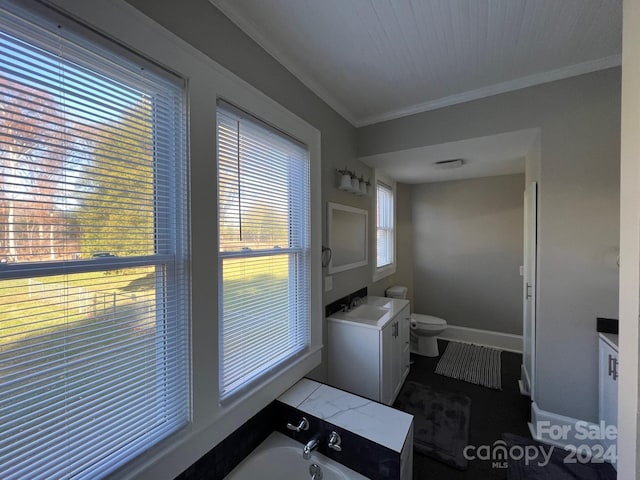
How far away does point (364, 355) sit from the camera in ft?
6.35

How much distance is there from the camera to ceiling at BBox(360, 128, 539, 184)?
212cm

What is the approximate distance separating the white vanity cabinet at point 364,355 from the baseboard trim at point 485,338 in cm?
190

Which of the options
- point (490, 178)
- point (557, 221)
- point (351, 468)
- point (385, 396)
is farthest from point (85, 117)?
point (490, 178)

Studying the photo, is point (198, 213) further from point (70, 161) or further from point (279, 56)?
point (279, 56)

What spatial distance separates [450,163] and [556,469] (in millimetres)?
2603

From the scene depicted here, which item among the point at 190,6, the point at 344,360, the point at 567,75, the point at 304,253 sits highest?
the point at 567,75

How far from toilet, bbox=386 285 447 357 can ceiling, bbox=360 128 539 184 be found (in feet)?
5.22

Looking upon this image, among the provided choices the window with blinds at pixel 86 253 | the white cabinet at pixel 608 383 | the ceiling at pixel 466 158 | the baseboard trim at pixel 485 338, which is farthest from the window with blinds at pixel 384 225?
the window with blinds at pixel 86 253

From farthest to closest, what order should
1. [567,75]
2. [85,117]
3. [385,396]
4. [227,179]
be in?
[385,396]
[567,75]
[227,179]
[85,117]

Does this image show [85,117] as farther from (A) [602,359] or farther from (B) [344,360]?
(A) [602,359]

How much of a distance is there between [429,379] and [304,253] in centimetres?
207

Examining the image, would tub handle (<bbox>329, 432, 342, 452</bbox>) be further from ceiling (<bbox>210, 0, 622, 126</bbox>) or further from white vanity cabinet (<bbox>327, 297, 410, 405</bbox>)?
ceiling (<bbox>210, 0, 622, 126</bbox>)

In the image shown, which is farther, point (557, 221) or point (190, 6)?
point (557, 221)

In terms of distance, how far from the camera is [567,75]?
175 cm
